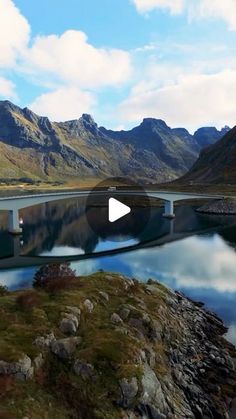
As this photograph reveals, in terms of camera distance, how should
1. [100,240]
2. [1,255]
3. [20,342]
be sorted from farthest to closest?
1. [100,240]
2. [1,255]
3. [20,342]

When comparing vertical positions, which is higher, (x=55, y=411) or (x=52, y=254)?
(x=55, y=411)

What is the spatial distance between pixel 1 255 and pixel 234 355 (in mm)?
54991

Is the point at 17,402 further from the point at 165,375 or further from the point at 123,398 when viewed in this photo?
the point at 165,375

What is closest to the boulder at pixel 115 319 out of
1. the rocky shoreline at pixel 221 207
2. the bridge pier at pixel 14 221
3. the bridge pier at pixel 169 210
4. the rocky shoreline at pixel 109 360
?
the rocky shoreline at pixel 109 360

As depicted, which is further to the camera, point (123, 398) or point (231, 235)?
point (231, 235)

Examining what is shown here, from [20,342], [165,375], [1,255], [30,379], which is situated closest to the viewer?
[30,379]

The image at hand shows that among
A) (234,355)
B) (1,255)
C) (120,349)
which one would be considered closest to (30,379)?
(120,349)

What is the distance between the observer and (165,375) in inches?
1161

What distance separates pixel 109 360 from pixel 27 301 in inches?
386

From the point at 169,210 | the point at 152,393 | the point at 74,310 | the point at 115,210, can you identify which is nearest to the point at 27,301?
the point at 74,310

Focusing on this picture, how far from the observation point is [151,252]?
8481 centimetres

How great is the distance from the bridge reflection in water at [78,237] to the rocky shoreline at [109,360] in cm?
3912

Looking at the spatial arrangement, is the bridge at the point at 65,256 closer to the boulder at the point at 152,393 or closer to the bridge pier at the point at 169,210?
the bridge pier at the point at 169,210
